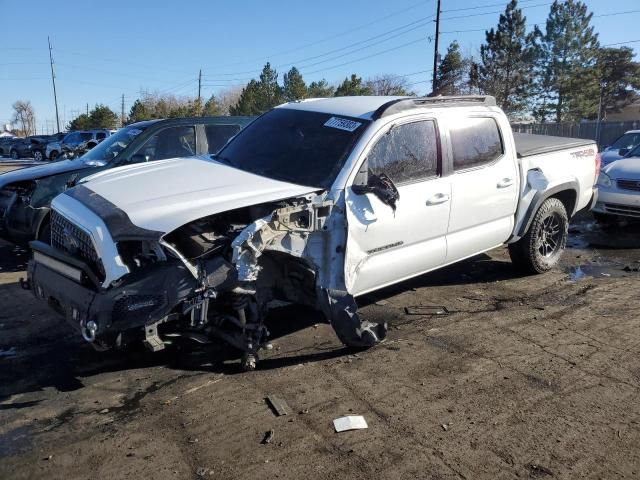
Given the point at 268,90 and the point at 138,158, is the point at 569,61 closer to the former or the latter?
the point at 268,90

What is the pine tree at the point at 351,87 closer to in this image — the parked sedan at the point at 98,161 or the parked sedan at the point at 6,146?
the parked sedan at the point at 6,146

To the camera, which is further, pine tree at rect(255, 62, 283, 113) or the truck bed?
pine tree at rect(255, 62, 283, 113)

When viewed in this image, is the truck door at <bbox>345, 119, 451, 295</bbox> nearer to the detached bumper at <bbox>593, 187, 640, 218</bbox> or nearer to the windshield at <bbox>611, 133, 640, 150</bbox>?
the detached bumper at <bbox>593, 187, 640, 218</bbox>

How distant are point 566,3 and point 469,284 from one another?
4797 cm

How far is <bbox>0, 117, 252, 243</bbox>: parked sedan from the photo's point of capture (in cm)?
684

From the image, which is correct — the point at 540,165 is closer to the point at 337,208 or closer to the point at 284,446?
the point at 337,208

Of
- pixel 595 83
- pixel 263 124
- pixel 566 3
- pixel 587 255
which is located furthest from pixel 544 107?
pixel 263 124

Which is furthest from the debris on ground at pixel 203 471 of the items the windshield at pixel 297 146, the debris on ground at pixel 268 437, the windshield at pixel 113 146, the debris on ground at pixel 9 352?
the windshield at pixel 113 146

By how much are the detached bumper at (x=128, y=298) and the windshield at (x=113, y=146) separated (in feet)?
14.4

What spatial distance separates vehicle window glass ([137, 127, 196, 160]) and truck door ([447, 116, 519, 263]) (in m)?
4.14

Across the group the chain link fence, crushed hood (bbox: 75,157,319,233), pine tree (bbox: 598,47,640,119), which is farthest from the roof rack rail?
pine tree (bbox: 598,47,640,119)

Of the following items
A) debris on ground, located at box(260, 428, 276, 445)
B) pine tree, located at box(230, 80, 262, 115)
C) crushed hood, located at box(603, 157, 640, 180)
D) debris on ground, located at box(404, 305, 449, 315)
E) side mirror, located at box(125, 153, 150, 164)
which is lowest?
debris on ground, located at box(260, 428, 276, 445)

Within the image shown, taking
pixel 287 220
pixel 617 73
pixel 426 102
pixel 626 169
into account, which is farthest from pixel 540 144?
pixel 617 73

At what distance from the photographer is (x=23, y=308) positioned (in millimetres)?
5594
